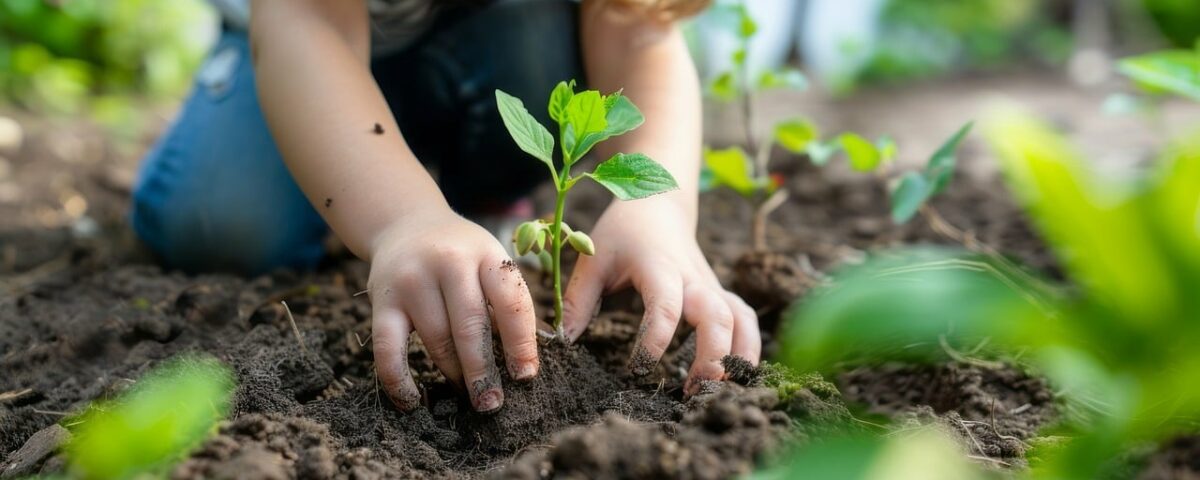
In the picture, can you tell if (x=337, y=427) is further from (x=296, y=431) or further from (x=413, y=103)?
(x=413, y=103)

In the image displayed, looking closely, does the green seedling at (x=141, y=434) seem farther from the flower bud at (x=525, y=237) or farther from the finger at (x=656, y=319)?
the finger at (x=656, y=319)

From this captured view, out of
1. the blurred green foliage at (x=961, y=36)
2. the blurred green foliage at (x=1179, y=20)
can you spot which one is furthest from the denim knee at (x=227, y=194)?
the blurred green foliage at (x=1179, y=20)

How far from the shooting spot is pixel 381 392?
1.11 metres

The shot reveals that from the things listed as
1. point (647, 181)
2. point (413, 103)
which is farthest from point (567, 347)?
point (413, 103)

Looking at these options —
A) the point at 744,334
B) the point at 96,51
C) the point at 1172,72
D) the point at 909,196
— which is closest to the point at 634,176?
the point at 744,334

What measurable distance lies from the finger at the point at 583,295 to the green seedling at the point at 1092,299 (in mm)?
501

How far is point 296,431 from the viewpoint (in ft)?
3.22

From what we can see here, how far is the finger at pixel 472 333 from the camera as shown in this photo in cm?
103

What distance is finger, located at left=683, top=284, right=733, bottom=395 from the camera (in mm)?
1138

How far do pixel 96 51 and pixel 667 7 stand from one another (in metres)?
2.92

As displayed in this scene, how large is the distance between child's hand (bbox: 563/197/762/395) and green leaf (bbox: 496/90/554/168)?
0.26m

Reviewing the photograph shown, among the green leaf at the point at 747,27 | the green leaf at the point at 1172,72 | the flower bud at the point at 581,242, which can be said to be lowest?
the flower bud at the point at 581,242

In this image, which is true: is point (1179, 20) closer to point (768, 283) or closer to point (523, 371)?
point (768, 283)

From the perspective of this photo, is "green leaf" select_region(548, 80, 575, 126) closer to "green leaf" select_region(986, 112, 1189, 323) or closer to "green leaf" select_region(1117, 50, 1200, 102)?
"green leaf" select_region(986, 112, 1189, 323)
